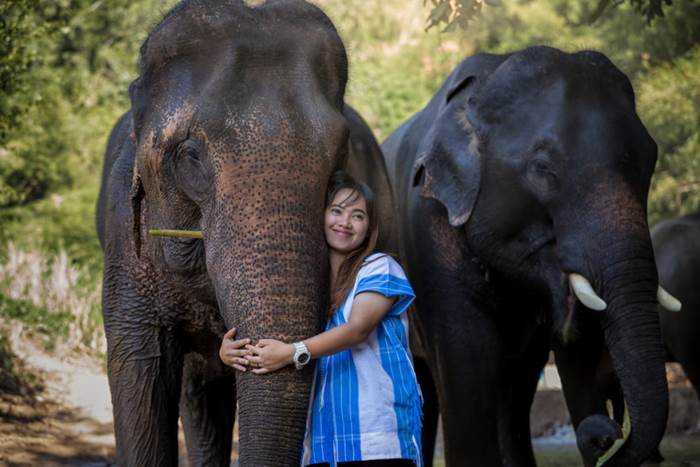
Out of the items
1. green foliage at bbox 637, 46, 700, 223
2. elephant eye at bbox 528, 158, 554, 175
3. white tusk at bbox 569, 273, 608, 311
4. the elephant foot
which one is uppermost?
green foliage at bbox 637, 46, 700, 223

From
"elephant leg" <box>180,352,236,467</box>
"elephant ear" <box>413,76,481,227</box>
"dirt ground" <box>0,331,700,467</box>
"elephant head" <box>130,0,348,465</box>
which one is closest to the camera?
"elephant head" <box>130,0,348,465</box>

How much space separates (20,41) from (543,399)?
18.2 feet

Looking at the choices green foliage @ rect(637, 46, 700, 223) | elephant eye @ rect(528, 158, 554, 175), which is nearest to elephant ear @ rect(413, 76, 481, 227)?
elephant eye @ rect(528, 158, 554, 175)

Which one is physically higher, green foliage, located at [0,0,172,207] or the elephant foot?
green foliage, located at [0,0,172,207]

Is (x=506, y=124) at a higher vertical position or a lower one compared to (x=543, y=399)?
higher

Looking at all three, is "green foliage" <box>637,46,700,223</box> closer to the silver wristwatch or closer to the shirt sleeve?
the shirt sleeve

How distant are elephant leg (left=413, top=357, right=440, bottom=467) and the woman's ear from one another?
308cm

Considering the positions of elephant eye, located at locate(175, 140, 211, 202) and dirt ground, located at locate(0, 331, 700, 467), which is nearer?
elephant eye, located at locate(175, 140, 211, 202)

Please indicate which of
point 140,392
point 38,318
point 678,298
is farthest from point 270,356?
point 38,318

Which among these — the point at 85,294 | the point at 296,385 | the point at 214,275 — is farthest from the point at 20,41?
the point at 296,385

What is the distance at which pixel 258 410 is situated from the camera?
4.16 meters

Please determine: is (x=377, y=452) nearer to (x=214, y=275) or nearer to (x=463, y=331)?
(x=214, y=275)

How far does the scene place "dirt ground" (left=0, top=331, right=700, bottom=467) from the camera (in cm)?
867

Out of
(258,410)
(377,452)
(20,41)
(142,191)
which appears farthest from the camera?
(20,41)
